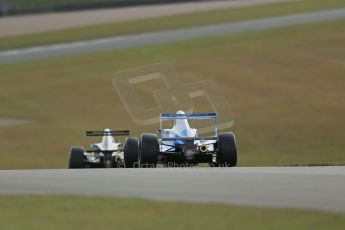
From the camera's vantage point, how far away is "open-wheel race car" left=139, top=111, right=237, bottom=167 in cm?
1831

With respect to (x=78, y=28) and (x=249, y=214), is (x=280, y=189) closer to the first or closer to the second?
(x=249, y=214)

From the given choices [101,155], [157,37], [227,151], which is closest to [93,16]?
[157,37]

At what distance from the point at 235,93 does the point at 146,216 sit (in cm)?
2504

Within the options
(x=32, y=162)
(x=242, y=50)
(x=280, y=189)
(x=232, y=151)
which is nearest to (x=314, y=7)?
(x=242, y=50)

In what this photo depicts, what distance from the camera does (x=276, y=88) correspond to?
1359 inches

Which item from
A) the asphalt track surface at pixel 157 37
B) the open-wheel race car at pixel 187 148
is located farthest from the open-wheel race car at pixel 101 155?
the asphalt track surface at pixel 157 37

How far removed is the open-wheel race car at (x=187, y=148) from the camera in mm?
18312

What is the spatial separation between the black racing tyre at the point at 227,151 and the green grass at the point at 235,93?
5625mm

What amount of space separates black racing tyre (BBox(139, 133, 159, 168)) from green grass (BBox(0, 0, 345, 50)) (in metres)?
27.2

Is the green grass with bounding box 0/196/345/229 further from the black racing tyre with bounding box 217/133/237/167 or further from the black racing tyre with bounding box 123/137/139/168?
the black racing tyre with bounding box 217/133/237/167

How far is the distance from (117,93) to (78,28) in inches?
544

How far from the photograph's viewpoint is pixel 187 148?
62.4 feet

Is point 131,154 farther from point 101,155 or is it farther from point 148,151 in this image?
point 101,155

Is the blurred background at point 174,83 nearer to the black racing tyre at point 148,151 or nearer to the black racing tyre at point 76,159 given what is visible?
the black racing tyre at point 76,159
